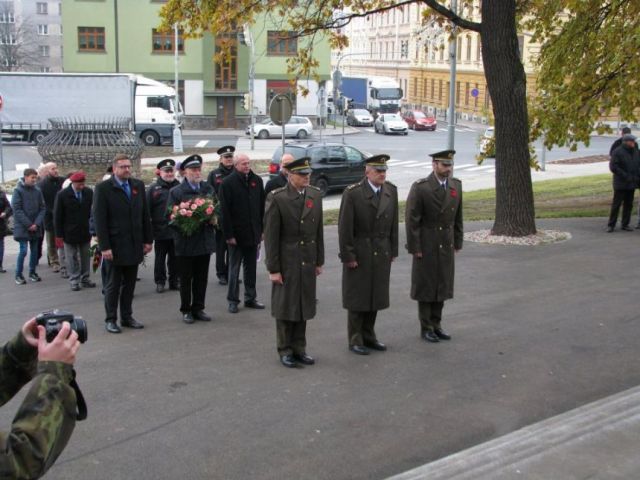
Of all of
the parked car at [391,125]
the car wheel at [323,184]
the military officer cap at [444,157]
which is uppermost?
the parked car at [391,125]

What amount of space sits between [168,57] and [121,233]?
51359 mm

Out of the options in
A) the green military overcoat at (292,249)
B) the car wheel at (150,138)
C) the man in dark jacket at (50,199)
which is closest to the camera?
the green military overcoat at (292,249)

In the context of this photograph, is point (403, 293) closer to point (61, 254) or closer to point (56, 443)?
point (61, 254)

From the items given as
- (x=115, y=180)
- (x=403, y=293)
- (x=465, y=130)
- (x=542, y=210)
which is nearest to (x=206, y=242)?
(x=115, y=180)

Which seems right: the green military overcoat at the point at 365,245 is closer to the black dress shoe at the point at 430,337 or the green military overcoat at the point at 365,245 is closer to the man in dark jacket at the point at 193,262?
the black dress shoe at the point at 430,337

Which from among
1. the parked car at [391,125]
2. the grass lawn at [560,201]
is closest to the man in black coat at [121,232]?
the grass lawn at [560,201]

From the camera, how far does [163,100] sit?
4784cm

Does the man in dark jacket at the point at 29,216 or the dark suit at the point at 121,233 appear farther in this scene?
the man in dark jacket at the point at 29,216

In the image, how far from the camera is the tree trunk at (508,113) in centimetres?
1496

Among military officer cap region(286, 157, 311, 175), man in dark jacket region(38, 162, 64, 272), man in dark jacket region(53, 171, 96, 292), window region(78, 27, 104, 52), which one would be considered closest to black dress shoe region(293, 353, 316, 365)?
military officer cap region(286, 157, 311, 175)

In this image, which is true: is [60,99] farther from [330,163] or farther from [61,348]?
[61,348]

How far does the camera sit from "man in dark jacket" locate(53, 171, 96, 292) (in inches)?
462

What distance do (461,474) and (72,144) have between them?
Answer: 78.6ft

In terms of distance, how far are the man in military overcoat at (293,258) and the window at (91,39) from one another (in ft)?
174
